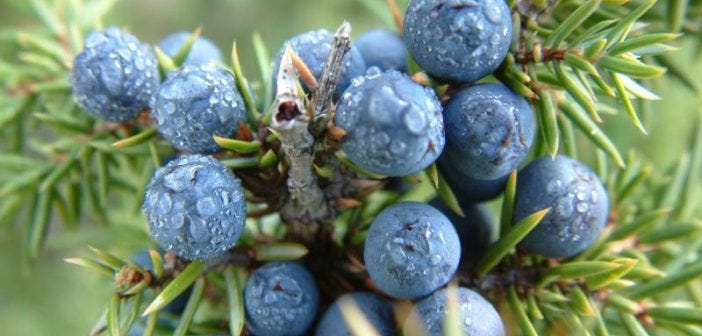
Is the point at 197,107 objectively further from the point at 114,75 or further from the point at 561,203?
the point at 561,203

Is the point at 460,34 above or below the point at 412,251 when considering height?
above

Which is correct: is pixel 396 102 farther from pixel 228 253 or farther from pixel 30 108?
pixel 30 108

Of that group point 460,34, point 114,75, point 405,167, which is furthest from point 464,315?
point 114,75

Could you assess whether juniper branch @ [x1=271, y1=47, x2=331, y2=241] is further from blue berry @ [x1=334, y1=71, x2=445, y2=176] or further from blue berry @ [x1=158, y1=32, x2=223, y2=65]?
blue berry @ [x1=158, y1=32, x2=223, y2=65]

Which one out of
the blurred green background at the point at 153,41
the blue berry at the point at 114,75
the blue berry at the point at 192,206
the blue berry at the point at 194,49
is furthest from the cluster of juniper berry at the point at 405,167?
the blurred green background at the point at 153,41

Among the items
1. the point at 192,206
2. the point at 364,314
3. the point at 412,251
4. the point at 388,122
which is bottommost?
the point at 364,314

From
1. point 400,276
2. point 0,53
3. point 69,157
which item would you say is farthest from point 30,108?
point 400,276
